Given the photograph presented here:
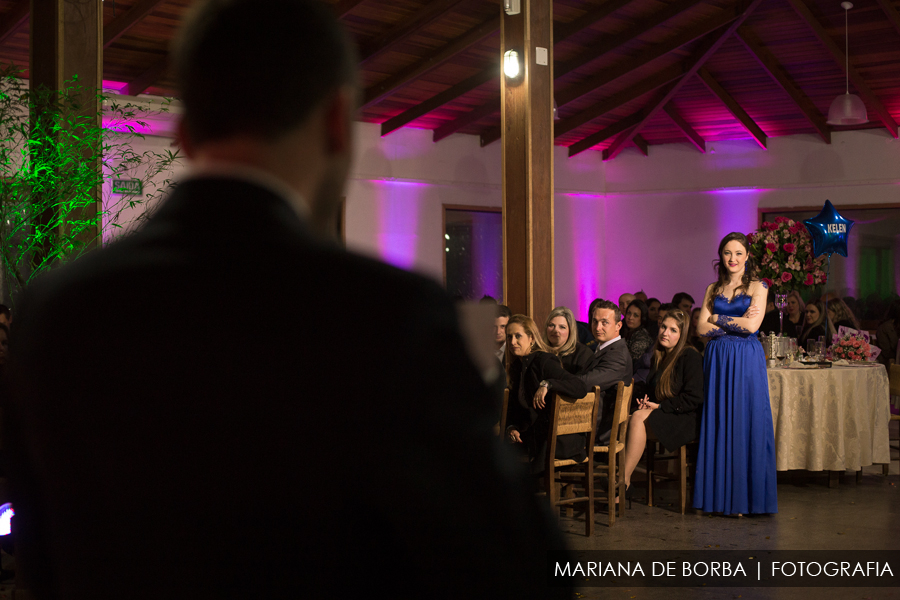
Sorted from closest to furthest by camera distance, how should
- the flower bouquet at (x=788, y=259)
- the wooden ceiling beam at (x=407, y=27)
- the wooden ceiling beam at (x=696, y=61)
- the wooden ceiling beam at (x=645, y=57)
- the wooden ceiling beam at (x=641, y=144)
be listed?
1. the flower bouquet at (x=788, y=259)
2. the wooden ceiling beam at (x=407, y=27)
3. the wooden ceiling beam at (x=696, y=61)
4. the wooden ceiling beam at (x=645, y=57)
5. the wooden ceiling beam at (x=641, y=144)

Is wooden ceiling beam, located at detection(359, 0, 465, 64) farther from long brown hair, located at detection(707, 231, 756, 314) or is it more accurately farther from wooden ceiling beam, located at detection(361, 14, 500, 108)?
long brown hair, located at detection(707, 231, 756, 314)

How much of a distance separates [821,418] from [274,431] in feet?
19.8

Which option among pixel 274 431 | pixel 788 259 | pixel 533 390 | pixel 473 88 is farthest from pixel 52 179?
pixel 473 88

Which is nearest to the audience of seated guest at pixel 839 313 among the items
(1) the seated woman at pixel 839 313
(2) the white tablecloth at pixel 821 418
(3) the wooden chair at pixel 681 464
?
(1) the seated woman at pixel 839 313

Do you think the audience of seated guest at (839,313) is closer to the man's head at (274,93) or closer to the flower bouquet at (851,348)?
the flower bouquet at (851,348)

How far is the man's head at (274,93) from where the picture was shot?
1.99ft

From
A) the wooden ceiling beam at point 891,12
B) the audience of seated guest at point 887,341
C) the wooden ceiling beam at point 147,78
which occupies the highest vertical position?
the wooden ceiling beam at point 891,12

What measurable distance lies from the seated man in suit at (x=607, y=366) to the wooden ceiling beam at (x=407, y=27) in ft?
14.1

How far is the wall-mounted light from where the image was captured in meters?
5.69

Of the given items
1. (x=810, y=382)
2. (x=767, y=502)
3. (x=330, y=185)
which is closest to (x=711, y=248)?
(x=810, y=382)

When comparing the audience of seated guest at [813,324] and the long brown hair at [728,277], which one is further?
the audience of seated guest at [813,324]

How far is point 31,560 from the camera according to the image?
668 mm

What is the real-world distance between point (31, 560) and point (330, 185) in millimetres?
372

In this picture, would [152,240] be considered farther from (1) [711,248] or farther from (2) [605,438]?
(1) [711,248]
